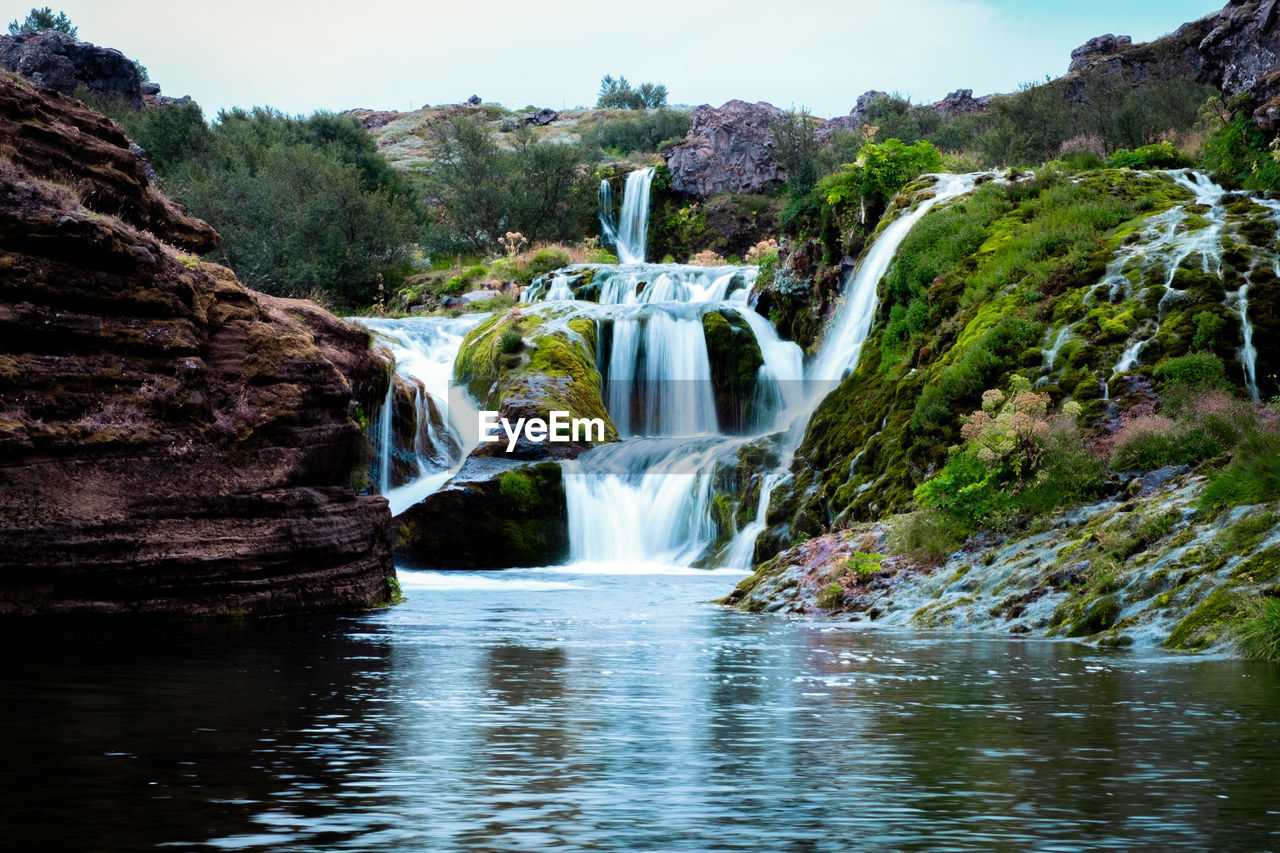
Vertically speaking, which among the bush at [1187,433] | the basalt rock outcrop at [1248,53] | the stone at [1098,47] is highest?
the stone at [1098,47]

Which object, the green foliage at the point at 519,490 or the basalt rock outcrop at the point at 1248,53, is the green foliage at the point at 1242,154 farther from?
the green foliage at the point at 519,490

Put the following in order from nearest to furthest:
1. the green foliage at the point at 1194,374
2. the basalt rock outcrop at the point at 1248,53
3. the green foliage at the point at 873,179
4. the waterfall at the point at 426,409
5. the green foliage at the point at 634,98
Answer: the green foliage at the point at 1194,374, the basalt rock outcrop at the point at 1248,53, the waterfall at the point at 426,409, the green foliage at the point at 873,179, the green foliage at the point at 634,98

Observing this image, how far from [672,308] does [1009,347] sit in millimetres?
17477

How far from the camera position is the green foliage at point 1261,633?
925 centimetres

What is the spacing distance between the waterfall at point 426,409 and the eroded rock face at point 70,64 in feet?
122

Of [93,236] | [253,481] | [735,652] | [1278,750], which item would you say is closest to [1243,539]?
[735,652]

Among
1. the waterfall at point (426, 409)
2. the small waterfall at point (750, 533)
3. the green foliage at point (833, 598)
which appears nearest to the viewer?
the green foliage at point (833, 598)

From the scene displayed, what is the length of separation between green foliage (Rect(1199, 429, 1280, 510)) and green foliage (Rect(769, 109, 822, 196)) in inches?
1687

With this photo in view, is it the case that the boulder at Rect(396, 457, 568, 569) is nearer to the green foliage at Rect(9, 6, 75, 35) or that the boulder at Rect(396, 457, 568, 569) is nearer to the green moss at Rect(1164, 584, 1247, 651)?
the green moss at Rect(1164, 584, 1247, 651)

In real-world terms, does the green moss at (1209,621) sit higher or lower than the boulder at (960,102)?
lower

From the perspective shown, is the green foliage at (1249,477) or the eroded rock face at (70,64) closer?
the green foliage at (1249,477)

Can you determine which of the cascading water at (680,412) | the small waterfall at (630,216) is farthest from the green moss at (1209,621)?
the small waterfall at (630,216)

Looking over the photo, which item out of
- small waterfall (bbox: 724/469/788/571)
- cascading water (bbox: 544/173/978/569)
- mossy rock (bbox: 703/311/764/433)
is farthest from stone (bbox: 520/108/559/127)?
small waterfall (bbox: 724/469/788/571)

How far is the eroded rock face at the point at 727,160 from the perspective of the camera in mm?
59625
